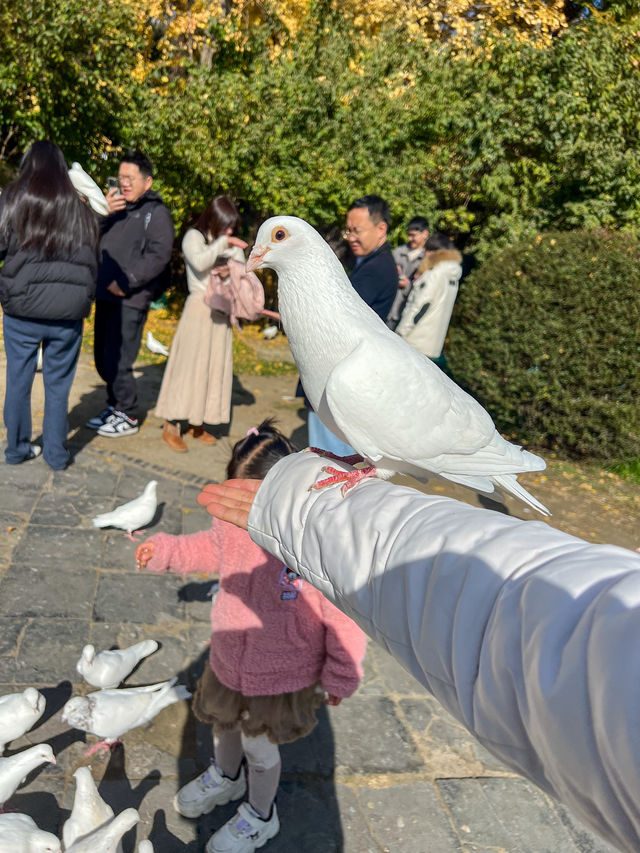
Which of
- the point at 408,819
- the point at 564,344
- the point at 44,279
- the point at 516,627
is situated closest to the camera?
the point at 516,627

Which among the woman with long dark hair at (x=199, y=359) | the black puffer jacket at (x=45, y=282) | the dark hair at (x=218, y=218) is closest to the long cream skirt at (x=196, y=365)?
the woman with long dark hair at (x=199, y=359)

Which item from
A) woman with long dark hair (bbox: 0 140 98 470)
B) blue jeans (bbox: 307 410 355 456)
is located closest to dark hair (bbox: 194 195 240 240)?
woman with long dark hair (bbox: 0 140 98 470)

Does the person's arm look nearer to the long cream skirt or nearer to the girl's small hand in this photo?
the girl's small hand

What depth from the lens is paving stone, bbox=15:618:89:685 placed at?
2.87 meters

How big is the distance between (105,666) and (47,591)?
88cm

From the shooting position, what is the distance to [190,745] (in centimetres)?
268

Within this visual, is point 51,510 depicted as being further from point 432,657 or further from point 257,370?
point 257,370

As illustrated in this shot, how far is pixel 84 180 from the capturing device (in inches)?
184

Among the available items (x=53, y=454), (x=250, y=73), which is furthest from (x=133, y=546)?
(x=250, y=73)

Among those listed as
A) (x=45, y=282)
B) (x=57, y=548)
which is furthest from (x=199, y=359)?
(x=57, y=548)

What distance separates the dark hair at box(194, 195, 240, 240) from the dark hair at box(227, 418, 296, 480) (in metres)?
3.24

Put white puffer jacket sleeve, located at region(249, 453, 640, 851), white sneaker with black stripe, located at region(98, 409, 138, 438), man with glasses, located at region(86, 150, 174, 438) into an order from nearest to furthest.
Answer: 1. white puffer jacket sleeve, located at region(249, 453, 640, 851)
2. man with glasses, located at region(86, 150, 174, 438)
3. white sneaker with black stripe, located at region(98, 409, 138, 438)

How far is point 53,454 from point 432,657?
4340 mm

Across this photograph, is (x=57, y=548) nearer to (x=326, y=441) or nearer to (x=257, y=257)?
(x=326, y=441)
